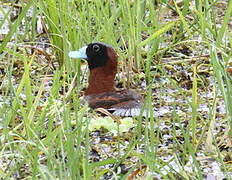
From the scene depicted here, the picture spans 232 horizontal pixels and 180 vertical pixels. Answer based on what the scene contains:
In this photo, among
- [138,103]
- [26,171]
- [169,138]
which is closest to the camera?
[26,171]

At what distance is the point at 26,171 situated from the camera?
318 cm

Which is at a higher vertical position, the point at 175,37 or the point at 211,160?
the point at 175,37

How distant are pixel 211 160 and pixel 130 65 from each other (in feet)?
4.39

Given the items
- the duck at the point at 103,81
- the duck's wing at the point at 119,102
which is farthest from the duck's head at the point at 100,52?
the duck's wing at the point at 119,102

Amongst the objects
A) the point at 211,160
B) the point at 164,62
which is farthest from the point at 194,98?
the point at 164,62

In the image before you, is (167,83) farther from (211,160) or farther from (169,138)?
(211,160)

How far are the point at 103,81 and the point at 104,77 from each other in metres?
0.04

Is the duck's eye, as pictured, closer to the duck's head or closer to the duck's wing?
the duck's head

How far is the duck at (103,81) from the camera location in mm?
4160

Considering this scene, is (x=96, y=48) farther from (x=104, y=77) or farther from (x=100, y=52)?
(x=104, y=77)

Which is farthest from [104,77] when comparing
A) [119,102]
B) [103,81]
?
[119,102]

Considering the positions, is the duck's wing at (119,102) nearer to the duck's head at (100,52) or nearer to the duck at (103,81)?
the duck at (103,81)

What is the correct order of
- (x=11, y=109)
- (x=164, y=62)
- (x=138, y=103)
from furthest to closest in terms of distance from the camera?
1. (x=164, y=62)
2. (x=138, y=103)
3. (x=11, y=109)

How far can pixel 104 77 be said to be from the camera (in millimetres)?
4422
